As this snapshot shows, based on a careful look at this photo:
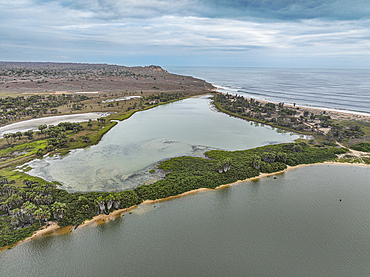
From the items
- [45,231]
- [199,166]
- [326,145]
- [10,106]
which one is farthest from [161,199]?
[10,106]

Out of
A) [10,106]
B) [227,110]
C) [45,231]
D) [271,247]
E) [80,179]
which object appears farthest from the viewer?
[227,110]

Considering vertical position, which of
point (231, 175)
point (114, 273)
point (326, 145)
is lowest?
point (114, 273)

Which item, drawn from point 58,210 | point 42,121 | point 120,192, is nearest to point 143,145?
point 120,192

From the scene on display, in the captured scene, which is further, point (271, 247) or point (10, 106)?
point (10, 106)

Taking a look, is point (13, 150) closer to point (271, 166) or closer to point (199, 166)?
point (199, 166)

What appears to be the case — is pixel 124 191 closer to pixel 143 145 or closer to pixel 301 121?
pixel 143 145

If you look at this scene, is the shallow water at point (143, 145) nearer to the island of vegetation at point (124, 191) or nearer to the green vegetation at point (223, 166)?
the island of vegetation at point (124, 191)

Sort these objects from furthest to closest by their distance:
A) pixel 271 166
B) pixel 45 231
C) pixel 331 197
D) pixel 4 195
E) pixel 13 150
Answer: pixel 13 150
pixel 271 166
pixel 331 197
pixel 4 195
pixel 45 231

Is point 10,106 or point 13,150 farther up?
point 10,106

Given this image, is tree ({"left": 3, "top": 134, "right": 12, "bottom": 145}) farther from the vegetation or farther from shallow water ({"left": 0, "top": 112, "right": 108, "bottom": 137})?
the vegetation

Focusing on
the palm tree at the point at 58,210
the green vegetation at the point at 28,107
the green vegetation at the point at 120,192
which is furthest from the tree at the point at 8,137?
the palm tree at the point at 58,210
